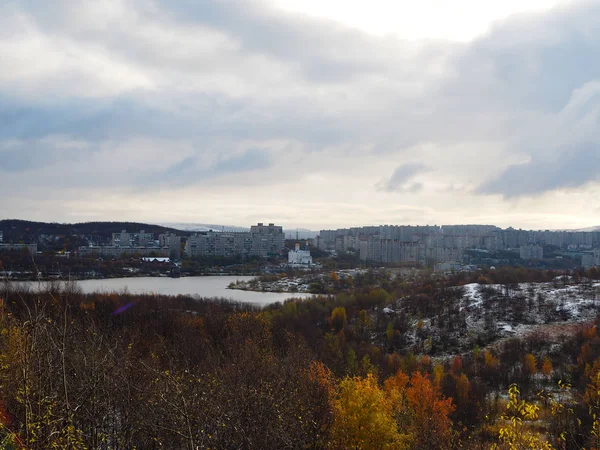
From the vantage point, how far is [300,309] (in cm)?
1914

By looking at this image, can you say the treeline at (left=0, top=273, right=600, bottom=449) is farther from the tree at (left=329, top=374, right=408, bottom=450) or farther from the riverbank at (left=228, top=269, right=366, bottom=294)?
the riverbank at (left=228, top=269, right=366, bottom=294)

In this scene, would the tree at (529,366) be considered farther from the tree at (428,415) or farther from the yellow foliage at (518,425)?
the yellow foliage at (518,425)

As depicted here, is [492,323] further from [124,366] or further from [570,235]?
[570,235]

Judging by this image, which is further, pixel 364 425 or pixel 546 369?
pixel 546 369

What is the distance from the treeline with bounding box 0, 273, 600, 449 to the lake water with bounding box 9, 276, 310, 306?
4.99 metres

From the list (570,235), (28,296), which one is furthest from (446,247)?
(28,296)

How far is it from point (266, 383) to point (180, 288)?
24.4m

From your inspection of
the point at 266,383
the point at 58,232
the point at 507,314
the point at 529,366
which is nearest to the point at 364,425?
the point at 266,383

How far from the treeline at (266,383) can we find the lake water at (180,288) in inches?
196

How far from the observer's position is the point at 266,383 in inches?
161

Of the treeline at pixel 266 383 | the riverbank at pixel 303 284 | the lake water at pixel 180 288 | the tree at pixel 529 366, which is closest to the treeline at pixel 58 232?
the lake water at pixel 180 288

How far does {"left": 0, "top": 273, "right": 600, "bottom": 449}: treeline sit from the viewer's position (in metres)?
2.70

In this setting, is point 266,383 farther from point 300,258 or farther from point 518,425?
point 300,258

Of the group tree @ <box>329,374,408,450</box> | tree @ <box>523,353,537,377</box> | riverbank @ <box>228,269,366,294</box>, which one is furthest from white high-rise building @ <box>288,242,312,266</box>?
A: tree @ <box>329,374,408,450</box>
